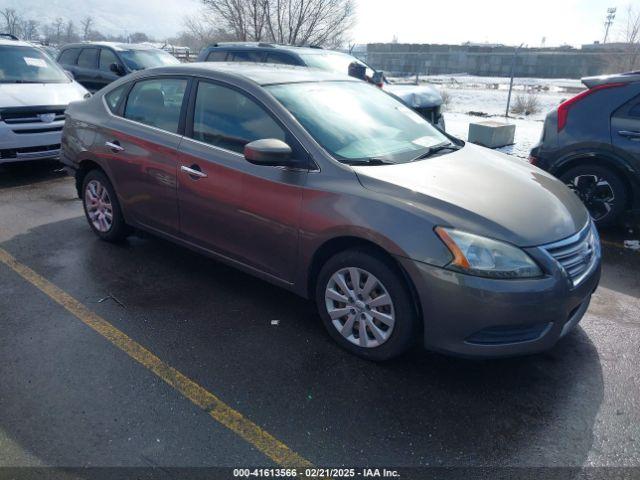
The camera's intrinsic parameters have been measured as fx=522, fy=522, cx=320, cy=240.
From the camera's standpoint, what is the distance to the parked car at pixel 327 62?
341 inches

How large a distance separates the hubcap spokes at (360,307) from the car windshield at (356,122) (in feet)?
2.48

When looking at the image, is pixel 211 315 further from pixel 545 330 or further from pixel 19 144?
pixel 19 144

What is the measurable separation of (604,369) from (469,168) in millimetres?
1503

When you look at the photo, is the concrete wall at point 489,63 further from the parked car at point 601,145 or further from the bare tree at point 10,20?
the bare tree at point 10,20

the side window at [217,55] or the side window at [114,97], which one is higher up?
the side window at [217,55]

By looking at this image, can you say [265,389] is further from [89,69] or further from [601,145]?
[89,69]

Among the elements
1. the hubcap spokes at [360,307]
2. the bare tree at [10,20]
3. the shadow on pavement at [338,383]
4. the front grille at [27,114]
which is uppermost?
the bare tree at [10,20]

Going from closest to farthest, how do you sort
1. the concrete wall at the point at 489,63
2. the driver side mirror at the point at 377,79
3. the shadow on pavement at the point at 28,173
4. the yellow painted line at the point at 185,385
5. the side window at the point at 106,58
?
the yellow painted line at the point at 185,385 → the shadow on pavement at the point at 28,173 → the driver side mirror at the point at 377,79 → the side window at the point at 106,58 → the concrete wall at the point at 489,63

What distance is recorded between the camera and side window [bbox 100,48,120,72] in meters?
11.5

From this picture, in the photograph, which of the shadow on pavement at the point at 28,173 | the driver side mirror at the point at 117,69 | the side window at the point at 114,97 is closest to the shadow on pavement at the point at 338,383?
the side window at the point at 114,97

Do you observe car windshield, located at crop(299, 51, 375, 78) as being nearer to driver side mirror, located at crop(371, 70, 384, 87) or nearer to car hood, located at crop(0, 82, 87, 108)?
driver side mirror, located at crop(371, 70, 384, 87)

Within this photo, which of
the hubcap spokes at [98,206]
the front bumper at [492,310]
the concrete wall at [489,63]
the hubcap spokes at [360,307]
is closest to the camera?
the front bumper at [492,310]

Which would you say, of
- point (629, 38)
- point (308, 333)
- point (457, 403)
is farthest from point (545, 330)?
point (629, 38)

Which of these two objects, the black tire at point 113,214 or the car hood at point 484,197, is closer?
the car hood at point 484,197
